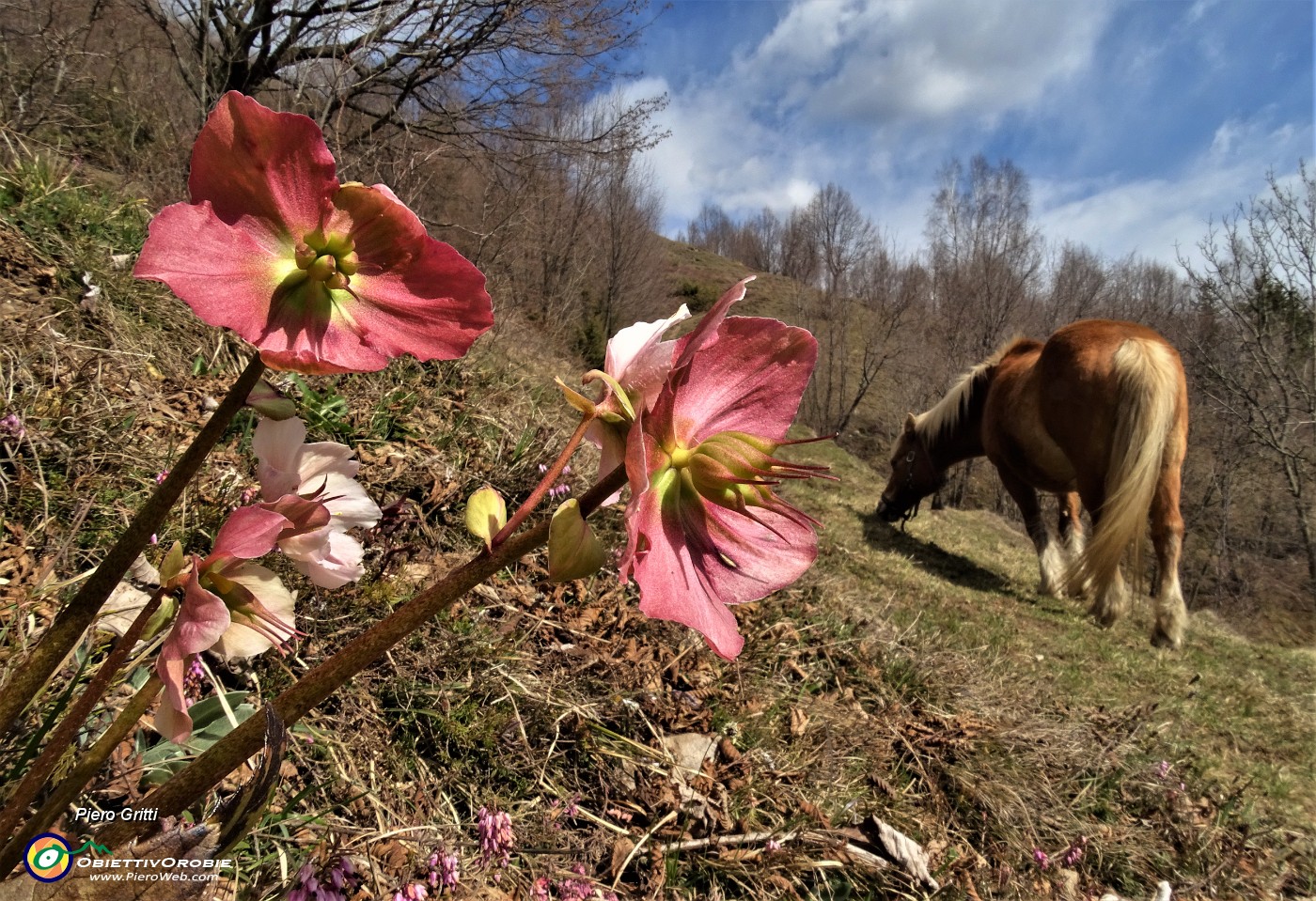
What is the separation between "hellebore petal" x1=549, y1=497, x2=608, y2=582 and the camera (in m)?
0.47

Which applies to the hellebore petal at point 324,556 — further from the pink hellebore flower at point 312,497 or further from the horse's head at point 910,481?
the horse's head at point 910,481

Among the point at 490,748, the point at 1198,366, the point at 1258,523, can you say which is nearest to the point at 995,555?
the point at 490,748

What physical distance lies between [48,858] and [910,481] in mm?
9515

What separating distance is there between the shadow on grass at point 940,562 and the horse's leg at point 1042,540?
0.25 meters

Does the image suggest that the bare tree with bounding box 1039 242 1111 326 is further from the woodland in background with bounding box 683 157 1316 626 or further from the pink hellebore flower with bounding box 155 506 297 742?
the pink hellebore flower with bounding box 155 506 297 742

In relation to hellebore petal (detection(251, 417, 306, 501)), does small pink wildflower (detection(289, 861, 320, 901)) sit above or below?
below

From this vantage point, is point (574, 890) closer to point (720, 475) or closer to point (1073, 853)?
point (720, 475)

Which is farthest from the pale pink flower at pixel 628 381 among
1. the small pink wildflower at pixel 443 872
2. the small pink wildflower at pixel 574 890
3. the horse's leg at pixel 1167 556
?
the horse's leg at pixel 1167 556

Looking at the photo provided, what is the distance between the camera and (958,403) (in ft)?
29.1

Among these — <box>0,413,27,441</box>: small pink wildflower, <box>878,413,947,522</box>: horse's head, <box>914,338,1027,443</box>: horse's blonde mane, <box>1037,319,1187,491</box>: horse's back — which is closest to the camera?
<box>0,413,27,441</box>: small pink wildflower

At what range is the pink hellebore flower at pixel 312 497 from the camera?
595 millimetres

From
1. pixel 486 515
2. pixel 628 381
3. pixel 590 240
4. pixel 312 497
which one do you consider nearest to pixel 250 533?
pixel 312 497

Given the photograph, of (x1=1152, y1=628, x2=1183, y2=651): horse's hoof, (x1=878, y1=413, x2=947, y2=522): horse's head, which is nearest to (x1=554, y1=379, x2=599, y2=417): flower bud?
(x1=1152, y1=628, x2=1183, y2=651): horse's hoof

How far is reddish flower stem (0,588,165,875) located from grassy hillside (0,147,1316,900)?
1.93 ft
